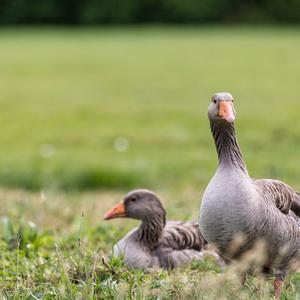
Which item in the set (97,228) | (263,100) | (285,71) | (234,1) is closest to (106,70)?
(285,71)

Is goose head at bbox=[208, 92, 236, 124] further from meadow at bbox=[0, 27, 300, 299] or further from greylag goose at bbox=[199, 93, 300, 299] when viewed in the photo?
meadow at bbox=[0, 27, 300, 299]

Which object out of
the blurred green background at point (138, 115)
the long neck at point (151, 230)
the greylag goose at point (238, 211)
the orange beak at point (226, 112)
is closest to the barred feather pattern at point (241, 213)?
the greylag goose at point (238, 211)

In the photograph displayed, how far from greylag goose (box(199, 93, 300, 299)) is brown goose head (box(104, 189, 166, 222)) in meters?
1.63

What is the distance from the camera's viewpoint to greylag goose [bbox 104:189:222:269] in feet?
18.8

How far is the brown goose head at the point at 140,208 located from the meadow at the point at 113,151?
257 mm

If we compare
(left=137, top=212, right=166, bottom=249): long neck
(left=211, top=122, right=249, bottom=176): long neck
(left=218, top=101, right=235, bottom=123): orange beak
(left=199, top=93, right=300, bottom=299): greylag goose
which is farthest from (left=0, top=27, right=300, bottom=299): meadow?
Answer: (left=218, top=101, right=235, bottom=123): orange beak

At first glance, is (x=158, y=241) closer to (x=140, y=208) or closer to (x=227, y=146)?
(x=140, y=208)

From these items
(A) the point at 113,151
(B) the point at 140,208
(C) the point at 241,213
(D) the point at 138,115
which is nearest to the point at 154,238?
(B) the point at 140,208

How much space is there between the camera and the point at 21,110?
15641mm

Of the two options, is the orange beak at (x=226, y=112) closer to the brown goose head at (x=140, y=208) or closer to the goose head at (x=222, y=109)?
the goose head at (x=222, y=109)

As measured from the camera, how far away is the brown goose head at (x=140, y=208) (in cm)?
607

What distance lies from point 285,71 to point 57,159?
11.9 meters

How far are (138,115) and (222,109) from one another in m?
10.5

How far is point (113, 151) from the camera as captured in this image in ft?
37.2
